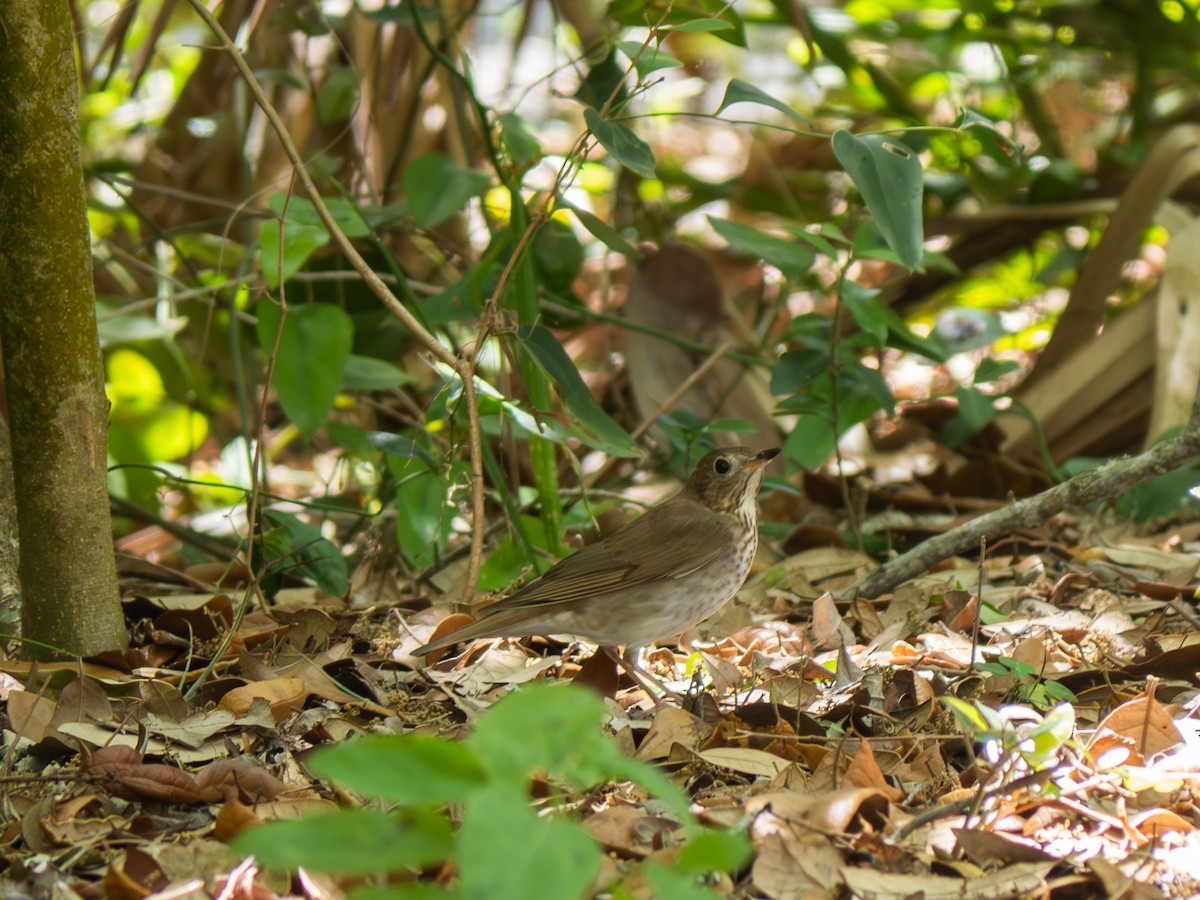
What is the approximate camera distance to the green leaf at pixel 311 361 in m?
3.93

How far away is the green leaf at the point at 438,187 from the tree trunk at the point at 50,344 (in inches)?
64.2

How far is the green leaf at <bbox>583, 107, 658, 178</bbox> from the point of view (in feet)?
10.8

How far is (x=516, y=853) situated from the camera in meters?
1.52

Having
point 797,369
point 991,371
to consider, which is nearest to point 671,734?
point 797,369

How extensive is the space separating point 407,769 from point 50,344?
5.40ft

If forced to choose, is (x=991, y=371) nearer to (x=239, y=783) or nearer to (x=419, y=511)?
(x=419, y=511)

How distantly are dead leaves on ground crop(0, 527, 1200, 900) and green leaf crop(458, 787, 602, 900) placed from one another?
57cm

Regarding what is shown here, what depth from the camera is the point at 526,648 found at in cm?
376

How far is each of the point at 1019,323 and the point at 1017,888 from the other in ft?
16.8

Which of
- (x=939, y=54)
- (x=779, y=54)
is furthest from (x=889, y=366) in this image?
(x=779, y=54)

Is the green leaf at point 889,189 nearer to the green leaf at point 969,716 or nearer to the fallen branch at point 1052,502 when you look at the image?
the fallen branch at point 1052,502

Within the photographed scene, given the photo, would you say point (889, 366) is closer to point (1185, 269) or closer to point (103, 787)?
point (1185, 269)

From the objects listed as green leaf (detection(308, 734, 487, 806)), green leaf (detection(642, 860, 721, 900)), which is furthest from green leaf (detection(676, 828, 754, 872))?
green leaf (detection(308, 734, 487, 806))

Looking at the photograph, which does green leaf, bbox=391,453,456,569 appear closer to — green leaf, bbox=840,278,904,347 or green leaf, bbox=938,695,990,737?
green leaf, bbox=840,278,904,347
